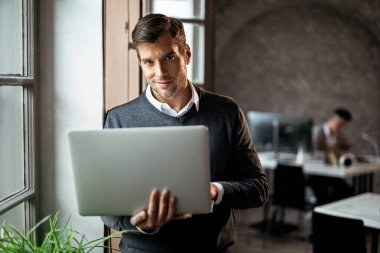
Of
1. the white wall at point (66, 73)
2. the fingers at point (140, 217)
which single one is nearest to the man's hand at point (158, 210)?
the fingers at point (140, 217)

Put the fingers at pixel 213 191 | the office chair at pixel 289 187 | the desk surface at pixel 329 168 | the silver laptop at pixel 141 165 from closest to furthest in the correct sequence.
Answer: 1. the silver laptop at pixel 141 165
2. the fingers at pixel 213 191
3. the office chair at pixel 289 187
4. the desk surface at pixel 329 168

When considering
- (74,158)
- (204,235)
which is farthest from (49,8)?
(204,235)

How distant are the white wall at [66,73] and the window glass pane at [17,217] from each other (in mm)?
154

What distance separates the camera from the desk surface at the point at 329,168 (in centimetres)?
569

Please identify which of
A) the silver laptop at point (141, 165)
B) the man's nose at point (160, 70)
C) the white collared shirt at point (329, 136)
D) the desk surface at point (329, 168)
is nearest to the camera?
the silver laptop at point (141, 165)

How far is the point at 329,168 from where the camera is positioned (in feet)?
19.0

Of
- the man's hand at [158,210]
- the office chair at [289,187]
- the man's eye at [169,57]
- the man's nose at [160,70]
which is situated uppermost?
the man's eye at [169,57]

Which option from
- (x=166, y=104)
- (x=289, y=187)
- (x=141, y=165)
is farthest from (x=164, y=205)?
(x=289, y=187)

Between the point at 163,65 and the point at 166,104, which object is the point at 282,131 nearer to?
the point at 166,104

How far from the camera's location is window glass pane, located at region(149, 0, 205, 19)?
2879 millimetres

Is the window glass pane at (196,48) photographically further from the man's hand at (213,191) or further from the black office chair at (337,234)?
the man's hand at (213,191)

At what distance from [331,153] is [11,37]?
4.63 m

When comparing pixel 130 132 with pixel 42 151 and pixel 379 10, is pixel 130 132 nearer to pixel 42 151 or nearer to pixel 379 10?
pixel 42 151

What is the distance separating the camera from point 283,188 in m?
5.58
